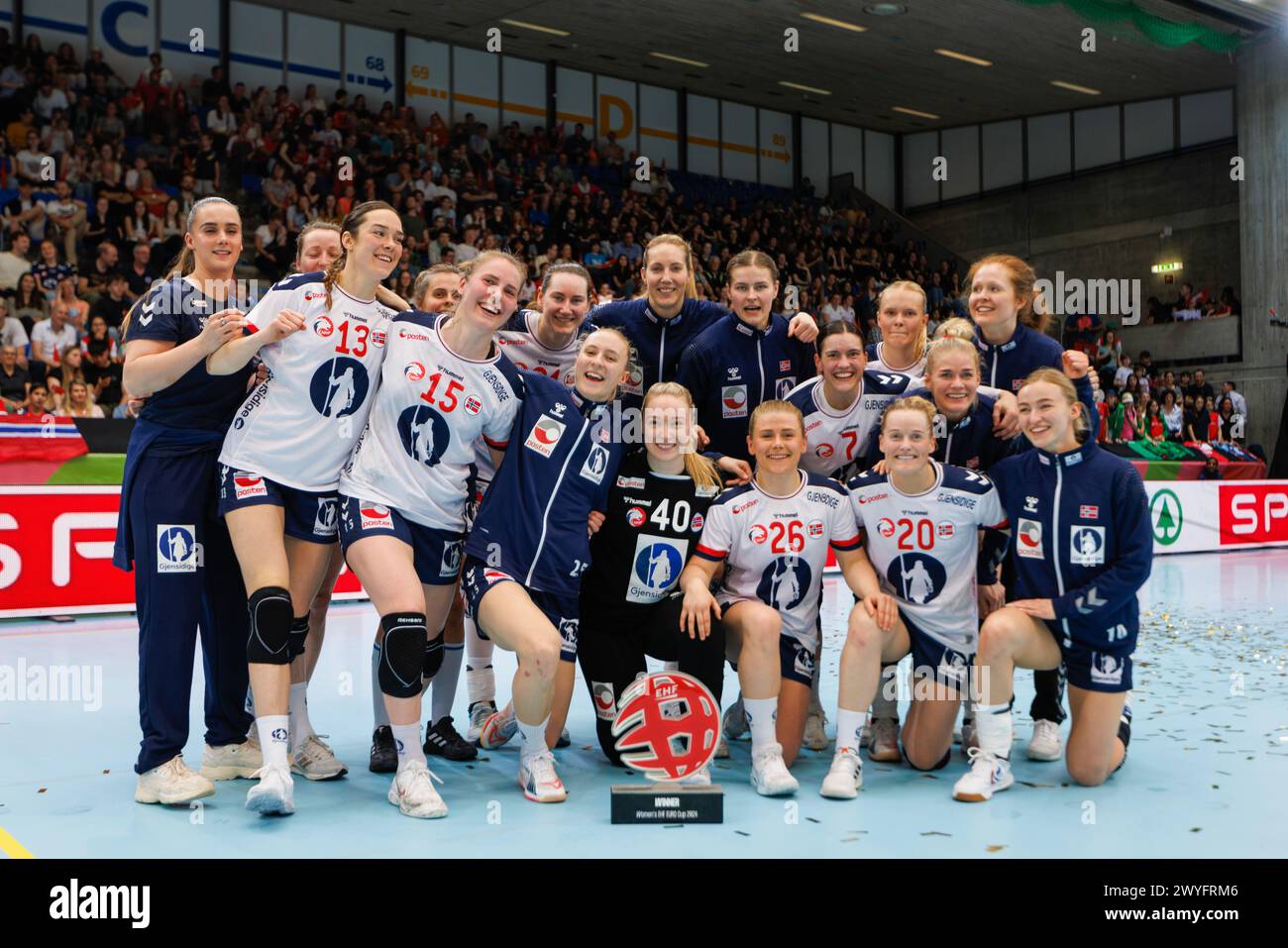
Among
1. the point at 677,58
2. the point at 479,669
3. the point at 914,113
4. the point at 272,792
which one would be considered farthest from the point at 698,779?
the point at 914,113

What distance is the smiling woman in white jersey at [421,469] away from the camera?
384cm

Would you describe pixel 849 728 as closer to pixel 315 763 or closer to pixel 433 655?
pixel 433 655

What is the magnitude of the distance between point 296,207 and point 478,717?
10968 mm

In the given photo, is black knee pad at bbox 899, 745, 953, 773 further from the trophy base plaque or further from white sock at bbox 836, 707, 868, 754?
the trophy base plaque

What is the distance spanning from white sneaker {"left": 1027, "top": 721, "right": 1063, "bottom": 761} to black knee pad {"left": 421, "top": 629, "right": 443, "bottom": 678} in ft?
8.24

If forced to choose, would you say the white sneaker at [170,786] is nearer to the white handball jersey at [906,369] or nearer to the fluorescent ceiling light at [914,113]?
the white handball jersey at [906,369]

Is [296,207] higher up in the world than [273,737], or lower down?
higher up

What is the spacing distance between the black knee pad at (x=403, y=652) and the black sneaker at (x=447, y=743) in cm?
84

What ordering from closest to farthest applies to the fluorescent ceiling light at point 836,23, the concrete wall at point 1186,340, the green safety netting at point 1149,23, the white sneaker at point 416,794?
the white sneaker at point 416,794 → the green safety netting at point 1149,23 → the fluorescent ceiling light at point 836,23 → the concrete wall at point 1186,340

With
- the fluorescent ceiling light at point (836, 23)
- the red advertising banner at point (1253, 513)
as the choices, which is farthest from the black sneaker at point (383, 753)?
the fluorescent ceiling light at point (836, 23)

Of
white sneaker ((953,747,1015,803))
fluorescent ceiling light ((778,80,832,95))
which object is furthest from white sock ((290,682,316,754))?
fluorescent ceiling light ((778,80,832,95))

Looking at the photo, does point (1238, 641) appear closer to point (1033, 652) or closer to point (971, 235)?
point (1033, 652)

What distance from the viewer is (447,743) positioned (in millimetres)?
4637

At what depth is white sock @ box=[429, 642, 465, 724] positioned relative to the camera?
4.70 metres
